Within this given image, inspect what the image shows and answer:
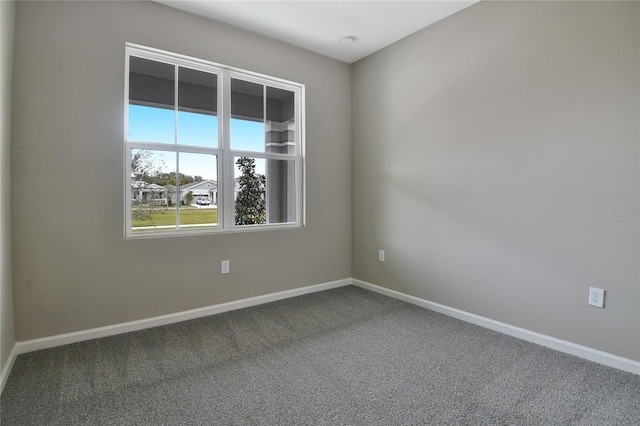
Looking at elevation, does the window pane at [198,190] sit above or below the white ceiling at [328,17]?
below

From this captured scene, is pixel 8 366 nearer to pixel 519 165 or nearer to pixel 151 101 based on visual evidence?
pixel 151 101

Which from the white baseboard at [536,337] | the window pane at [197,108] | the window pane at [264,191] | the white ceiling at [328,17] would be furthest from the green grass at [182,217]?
the white baseboard at [536,337]

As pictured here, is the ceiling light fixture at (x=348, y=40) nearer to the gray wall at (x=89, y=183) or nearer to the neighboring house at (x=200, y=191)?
the gray wall at (x=89, y=183)

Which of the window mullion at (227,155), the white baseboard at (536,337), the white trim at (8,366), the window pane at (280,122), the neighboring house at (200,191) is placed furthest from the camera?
the window pane at (280,122)

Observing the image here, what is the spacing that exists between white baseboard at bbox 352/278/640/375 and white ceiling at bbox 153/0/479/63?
2582 millimetres

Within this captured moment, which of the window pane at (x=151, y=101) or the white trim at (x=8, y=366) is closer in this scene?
the white trim at (x=8, y=366)

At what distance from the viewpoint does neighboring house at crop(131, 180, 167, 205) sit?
2615 mm

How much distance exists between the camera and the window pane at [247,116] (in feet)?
10.2

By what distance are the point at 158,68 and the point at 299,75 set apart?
1.37 metres

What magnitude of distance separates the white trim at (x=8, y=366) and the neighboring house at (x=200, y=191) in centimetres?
139

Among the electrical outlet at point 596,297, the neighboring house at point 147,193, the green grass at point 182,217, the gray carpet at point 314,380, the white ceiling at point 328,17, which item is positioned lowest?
the gray carpet at point 314,380

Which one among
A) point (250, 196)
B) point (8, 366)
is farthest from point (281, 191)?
point (8, 366)

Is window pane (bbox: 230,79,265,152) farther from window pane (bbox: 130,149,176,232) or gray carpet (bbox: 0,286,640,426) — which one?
gray carpet (bbox: 0,286,640,426)

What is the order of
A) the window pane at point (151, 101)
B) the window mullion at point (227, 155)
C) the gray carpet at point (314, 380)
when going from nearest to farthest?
1. the gray carpet at point (314, 380)
2. the window pane at point (151, 101)
3. the window mullion at point (227, 155)
